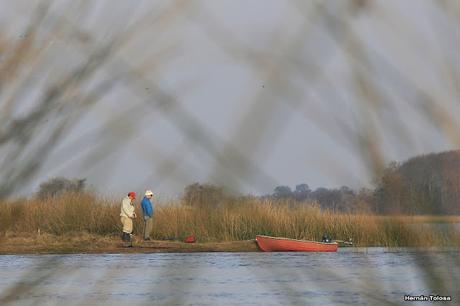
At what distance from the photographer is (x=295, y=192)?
1.13m

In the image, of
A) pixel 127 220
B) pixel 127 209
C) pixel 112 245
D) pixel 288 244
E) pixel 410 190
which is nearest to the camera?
pixel 410 190

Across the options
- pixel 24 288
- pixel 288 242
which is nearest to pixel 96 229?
pixel 288 242

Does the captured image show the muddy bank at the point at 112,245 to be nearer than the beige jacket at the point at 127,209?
No

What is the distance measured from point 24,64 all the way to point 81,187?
161 millimetres

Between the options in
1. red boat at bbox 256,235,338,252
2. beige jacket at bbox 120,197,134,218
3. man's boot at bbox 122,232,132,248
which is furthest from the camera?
man's boot at bbox 122,232,132,248

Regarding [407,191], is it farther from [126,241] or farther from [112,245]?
[112,245]

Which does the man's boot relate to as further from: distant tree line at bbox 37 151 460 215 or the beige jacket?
distant tree line at bbox 37 151 460 215

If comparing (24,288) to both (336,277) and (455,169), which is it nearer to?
A: (336,277)

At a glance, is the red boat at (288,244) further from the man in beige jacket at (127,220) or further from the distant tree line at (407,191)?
the distant tree line at (407,191)

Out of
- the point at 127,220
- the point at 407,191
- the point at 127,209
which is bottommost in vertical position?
the point at 407,191

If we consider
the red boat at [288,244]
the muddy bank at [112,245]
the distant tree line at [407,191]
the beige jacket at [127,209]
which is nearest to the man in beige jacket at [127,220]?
the beige jacket at [127,209]

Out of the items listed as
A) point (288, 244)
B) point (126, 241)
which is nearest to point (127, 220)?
point (126, 241)

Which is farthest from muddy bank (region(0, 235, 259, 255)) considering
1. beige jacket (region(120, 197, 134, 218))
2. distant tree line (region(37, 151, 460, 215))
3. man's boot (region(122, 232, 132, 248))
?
distant tree line (region(37, 151, 460, 215))

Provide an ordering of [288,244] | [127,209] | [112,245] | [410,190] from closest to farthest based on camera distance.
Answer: [410,190] < [127,209] < [288,244] < [112,245]
